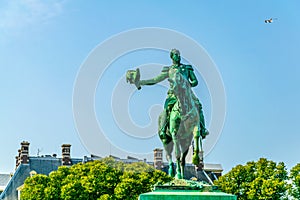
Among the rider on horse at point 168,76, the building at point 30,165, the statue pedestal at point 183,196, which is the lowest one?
the statue pedestal at point 183,196

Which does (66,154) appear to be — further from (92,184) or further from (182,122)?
(182,122)

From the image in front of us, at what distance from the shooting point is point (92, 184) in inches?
2215

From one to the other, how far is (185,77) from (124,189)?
36484 mm

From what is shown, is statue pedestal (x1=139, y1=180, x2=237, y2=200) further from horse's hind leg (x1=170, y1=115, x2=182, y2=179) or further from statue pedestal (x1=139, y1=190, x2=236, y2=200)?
horse's hind leg (x1=170, y1=115, x2=182, y2=179)

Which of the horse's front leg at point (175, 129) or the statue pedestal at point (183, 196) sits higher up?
the horse's front leg at point (175, 129)

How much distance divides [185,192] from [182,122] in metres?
2.43

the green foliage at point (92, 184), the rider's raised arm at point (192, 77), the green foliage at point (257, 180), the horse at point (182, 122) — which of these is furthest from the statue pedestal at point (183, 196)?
the green foliage at point (257, 180)

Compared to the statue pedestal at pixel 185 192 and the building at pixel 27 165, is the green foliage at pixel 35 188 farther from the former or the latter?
the statue pedestal at pixel 185 192

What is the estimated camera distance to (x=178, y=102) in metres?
19.8

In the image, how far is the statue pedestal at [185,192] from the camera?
58.4 ft

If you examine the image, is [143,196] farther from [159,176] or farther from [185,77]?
[159,176]

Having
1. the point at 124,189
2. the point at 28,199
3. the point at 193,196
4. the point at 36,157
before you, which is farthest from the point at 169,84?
the point at 36,157

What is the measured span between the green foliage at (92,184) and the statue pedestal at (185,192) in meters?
36.2

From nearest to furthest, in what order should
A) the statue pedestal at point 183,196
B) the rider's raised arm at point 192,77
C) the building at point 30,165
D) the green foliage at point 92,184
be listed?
the statue pedestal at point 183,196 < the rider's raised arm at point 192,77 < the green foliage at point 92,184 < the building at point 30,165
